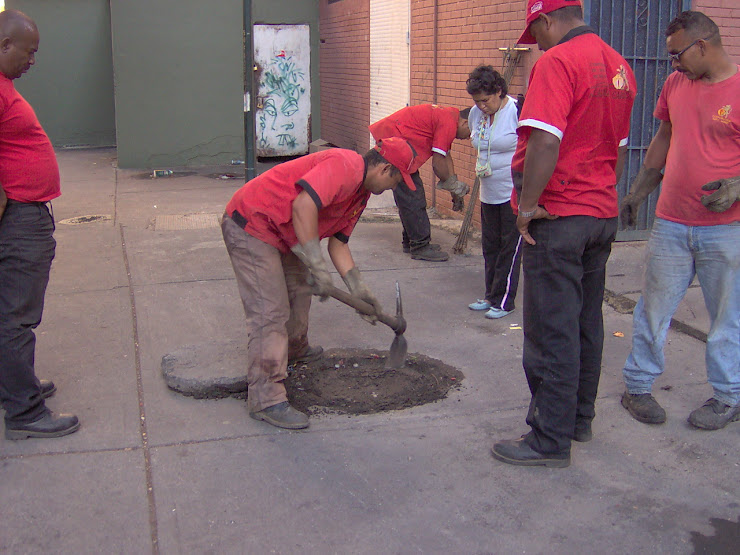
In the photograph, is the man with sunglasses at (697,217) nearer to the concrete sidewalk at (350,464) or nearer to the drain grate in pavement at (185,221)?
the concrete sidewalk at (350,464)

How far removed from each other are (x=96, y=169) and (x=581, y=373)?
1118cm

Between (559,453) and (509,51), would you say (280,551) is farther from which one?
(509,51)

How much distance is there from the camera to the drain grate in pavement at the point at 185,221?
866cm

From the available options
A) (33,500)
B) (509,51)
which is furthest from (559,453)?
(509,51)

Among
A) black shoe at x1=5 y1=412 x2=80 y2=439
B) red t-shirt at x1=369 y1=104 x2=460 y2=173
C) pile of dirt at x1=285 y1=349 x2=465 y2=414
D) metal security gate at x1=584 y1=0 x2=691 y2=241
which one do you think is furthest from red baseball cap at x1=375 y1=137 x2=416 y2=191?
metal security gate at x1=584 y1=0 x2=691 y2=241

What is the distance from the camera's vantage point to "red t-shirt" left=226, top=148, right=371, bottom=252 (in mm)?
3707

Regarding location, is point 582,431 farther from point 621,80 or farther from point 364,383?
point 621,80

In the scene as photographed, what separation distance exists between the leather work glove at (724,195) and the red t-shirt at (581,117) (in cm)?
54

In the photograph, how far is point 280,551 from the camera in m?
2.99

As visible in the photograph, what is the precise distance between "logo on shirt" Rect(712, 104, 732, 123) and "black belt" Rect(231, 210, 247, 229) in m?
2.36

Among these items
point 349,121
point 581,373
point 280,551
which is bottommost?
point 280,551

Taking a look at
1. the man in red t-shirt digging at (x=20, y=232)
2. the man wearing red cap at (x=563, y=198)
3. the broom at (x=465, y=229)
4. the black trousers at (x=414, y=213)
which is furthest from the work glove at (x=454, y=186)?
the man in red t-shirt digging at (x=20, y=232)

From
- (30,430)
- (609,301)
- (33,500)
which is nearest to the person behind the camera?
(33,500)

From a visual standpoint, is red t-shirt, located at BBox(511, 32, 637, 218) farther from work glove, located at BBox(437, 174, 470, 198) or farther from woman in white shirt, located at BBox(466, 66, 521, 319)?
work glove, located at BBox(437, 174, 470, 198)
